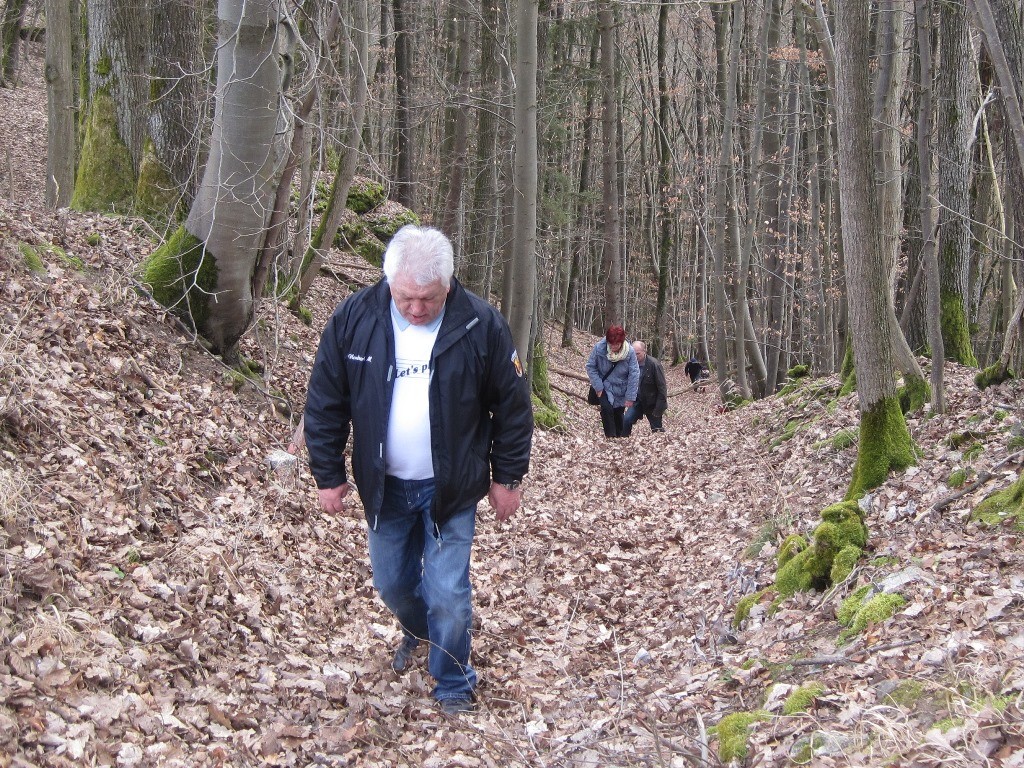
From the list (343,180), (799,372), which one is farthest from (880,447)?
(799,372)

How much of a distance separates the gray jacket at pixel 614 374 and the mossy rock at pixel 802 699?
885 cm

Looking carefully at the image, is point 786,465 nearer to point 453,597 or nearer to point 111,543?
point 453,597

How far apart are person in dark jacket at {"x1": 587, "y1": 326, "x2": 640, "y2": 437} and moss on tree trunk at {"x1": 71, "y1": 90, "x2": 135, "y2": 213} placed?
6179 mm

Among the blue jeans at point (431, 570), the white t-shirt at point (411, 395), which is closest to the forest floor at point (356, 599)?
the blue jeans at point (431, 570)

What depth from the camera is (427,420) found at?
410 centimetres

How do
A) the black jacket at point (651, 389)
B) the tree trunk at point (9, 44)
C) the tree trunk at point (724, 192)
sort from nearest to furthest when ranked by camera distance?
the black jacket at point (651, 389)
the tree trunk at point (724, 192)
the tree trunk at point (9, 44)

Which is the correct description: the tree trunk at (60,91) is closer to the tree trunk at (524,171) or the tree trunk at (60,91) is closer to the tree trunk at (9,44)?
the tree trunk at (524,171)

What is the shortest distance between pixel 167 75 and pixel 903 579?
8.50 metres

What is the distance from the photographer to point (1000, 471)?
547 cm

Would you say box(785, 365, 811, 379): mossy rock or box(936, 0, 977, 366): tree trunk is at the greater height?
box(936, 0, 977, 366): tree trunk

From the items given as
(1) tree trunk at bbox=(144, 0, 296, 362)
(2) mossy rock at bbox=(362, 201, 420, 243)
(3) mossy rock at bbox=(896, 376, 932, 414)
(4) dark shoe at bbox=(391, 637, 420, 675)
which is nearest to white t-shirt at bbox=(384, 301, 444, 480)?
(4) dark shoe at bbox=(391, 637, 420, 675)

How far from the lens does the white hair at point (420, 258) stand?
3967 mm

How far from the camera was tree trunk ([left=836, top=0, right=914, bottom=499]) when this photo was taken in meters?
6.20

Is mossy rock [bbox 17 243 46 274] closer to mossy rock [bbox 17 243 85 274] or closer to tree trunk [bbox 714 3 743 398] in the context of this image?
mossy rock [bbox 17 243 85 274]
